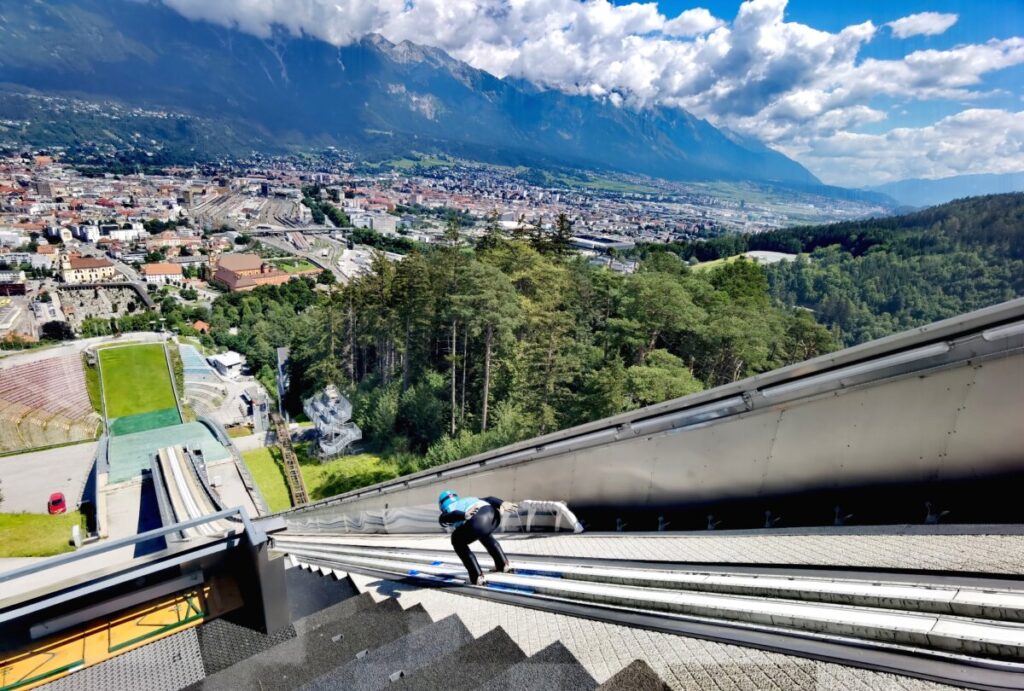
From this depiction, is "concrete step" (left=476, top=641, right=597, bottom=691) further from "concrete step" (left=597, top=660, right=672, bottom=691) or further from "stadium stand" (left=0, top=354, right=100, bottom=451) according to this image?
"stadium stand" (left=0, top=354, right=100, bottom=451)

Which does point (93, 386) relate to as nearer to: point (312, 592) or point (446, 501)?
point (312, 592)

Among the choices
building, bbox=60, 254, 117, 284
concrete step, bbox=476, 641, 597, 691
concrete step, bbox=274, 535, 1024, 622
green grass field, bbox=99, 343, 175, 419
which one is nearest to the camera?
concrete step, bbox=274, 535, 1024, 622

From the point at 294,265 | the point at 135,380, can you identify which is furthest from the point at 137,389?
the point at 294,265

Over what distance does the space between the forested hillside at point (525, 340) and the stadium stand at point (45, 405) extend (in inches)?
855

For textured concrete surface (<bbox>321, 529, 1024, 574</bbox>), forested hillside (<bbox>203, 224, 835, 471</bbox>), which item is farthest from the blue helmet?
forested hillside (<bbox>203, 224, 835, 471</bbox>)

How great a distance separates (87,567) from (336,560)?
18.0 metres

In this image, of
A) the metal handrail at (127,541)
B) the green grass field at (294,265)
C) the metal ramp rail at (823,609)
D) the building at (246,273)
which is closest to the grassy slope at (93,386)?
the building at (246,273)

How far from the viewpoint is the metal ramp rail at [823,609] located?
1624 mm

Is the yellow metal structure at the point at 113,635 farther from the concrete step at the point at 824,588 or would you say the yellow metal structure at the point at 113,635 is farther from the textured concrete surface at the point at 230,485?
the textured concrete surface at the point at 230,485

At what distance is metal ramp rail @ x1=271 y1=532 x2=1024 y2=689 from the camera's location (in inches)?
63.9

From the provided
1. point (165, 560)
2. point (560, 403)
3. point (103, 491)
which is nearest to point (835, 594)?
point (165, 560)

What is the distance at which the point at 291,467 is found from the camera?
2378cm

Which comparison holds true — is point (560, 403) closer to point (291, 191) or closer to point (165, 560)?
point (165, 560)

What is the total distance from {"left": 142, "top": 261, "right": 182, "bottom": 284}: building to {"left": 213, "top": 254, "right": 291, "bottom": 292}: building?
657 cm
